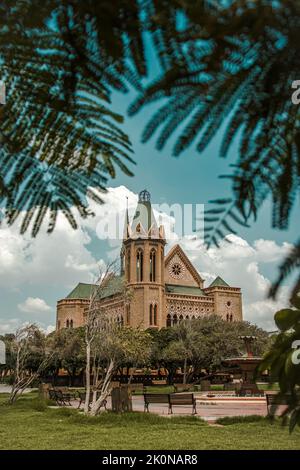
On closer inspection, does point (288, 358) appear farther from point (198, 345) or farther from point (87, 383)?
point (198, 345)

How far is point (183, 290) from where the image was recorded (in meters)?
75.4

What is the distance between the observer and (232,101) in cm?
141

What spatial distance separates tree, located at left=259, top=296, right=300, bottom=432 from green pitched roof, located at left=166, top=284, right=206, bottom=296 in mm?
70695

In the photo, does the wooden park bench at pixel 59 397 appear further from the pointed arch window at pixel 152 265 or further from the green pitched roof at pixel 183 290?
the green pitched roof at pixel 183 290

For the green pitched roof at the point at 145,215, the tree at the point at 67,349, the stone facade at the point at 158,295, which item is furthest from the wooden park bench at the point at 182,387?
the green pitched roof at the point at 145,215

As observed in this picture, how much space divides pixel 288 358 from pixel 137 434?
29.8 ft

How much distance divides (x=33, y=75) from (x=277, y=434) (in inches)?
403

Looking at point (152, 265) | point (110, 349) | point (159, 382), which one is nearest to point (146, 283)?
point (152, 265)

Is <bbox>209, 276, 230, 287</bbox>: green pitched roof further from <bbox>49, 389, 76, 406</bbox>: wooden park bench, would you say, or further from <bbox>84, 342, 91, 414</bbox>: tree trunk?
<bbox>84, 342, 91, 414</bbox>: tree trunk

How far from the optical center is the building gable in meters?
76.6

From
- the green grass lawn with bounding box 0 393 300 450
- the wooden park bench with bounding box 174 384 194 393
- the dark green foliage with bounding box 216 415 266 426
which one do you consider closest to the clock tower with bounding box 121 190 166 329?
the wooden park bench with bounding box 174 384 194 393

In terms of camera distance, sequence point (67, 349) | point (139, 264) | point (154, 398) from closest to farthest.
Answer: point (154, 398) < point (67, 349) < point (139, 264)
